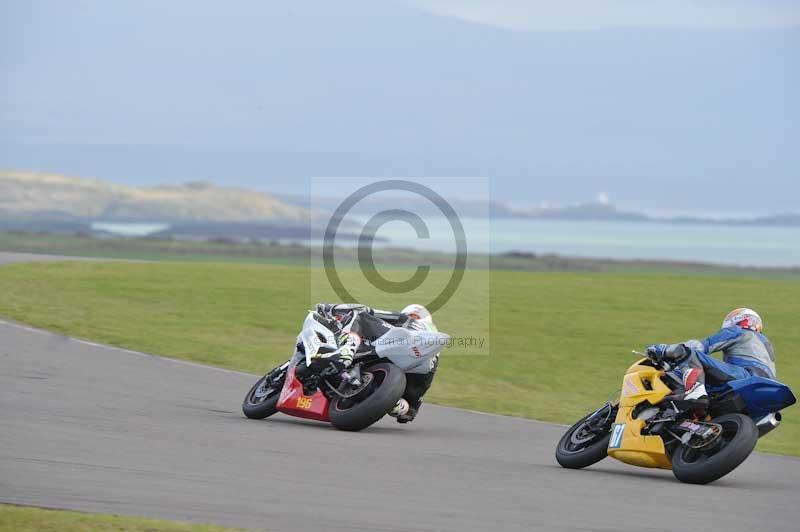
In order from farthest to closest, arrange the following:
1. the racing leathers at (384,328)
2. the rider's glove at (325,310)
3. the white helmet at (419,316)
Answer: the rider's glove at (325,310) → the white helmet at (419,316) → the racing leathers at (384,328)

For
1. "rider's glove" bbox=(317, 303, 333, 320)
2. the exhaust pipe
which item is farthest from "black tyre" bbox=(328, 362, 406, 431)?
the exhaust pipe

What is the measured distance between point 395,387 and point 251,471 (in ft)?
10.0

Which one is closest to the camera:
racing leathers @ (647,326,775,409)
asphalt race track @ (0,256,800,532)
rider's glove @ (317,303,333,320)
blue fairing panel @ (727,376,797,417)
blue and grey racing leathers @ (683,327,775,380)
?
asphalt race track @ (0,256,800,532)

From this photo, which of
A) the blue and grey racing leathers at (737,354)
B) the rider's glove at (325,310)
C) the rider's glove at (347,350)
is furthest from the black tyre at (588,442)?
the rider's glove at (325,310)

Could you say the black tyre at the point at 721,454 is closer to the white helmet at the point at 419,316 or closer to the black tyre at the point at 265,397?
the white helmet at the point at 419,316

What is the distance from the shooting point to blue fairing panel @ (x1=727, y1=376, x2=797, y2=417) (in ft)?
35.1

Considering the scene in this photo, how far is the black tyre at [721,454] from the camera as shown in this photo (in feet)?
33.4

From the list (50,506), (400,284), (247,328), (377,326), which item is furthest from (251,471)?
(400,284)

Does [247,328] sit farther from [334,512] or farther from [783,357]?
[334,512]

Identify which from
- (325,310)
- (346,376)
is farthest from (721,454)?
(325,310)

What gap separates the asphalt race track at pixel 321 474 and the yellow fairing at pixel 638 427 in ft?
0.75

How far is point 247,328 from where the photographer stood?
24516mm

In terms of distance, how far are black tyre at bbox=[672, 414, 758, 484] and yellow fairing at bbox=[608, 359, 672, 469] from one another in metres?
0.25

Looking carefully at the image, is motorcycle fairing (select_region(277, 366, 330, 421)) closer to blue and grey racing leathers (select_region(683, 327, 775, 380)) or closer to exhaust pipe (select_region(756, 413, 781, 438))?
blue and grey racing leathers (select_region(683, 327, 775, 380))
